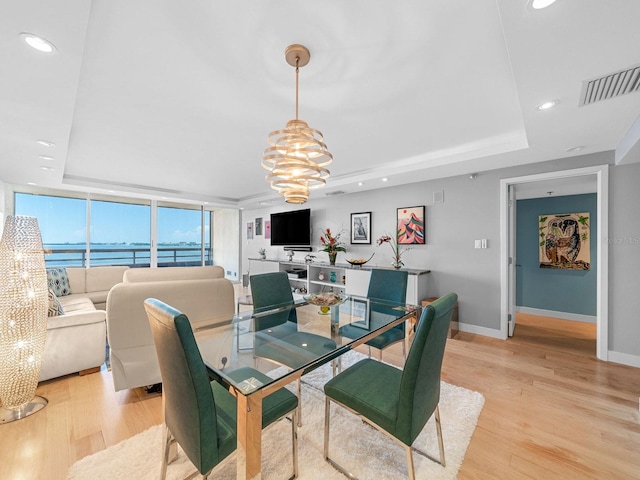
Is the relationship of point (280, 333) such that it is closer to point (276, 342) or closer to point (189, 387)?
point (276, 342)

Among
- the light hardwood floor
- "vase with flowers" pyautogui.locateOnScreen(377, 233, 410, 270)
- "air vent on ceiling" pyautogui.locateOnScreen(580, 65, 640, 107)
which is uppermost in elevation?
"air vent on ceiling" pyautogui.locateOnScreen(580, 65, 640, 107)

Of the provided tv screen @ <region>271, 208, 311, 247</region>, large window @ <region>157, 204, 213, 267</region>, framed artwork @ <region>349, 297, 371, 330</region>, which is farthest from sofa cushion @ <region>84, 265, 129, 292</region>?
framed artwork @ <region>349, 297, 371, 330</region>

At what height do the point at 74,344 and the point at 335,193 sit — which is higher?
the point at 335,193

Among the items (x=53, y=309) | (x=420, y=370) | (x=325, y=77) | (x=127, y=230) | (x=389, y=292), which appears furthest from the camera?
(x=127, y=230)

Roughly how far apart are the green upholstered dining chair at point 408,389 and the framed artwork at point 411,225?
9.74 ft

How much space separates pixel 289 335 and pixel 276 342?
0.54 ft

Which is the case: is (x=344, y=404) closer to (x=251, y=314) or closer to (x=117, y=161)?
(x=251, y=314)

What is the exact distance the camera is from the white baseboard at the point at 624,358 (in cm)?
283

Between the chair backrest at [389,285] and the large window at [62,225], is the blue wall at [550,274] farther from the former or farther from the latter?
the large window at [62,225]

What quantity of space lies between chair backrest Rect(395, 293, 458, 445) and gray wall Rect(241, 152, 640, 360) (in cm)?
284

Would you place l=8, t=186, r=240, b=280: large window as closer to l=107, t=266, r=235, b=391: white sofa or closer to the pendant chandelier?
l=107, t=266, r=235, b=391: white sofa

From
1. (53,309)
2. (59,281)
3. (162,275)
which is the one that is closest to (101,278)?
(59,281)

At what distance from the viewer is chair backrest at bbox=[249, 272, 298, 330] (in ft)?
7.99

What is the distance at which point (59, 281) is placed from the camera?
13.9 feet
